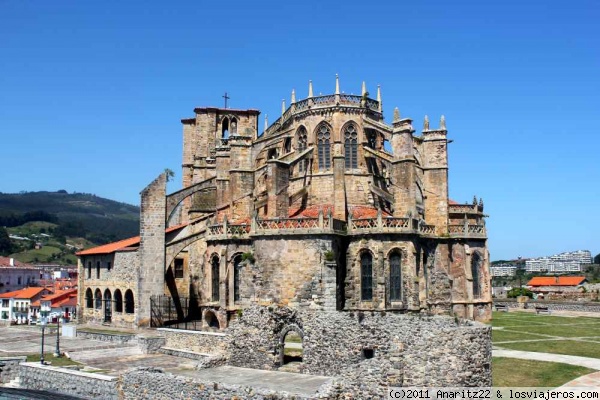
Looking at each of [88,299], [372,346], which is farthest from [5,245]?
[372,346]

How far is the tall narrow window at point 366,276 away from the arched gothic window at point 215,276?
1075 centimetres

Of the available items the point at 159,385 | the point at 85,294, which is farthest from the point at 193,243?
the point at 159,385

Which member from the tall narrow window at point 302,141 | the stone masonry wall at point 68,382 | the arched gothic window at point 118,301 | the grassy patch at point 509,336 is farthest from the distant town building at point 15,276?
the grassy patch at point 509,336

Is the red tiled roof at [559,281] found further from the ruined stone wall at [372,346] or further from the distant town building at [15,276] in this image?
the distant town building at [15,276]

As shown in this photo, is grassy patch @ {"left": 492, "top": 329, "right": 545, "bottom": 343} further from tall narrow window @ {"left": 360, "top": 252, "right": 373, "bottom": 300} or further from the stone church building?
tall narrow window @ {"left": 360, "top": 252, "right": 373, "bottom": 300}

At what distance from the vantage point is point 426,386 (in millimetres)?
18250

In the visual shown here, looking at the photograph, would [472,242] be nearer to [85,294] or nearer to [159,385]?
[159,385]

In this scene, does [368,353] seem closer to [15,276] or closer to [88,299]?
[88,299]

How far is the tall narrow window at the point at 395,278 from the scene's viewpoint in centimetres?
3681

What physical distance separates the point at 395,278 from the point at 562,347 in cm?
1010

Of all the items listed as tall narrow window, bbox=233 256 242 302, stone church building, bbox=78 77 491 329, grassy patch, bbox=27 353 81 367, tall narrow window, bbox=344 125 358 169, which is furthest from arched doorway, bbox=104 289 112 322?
tall narrow window, bbox=344 125 358 169

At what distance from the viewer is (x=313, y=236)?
35.5 m

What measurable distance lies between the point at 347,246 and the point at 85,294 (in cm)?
2717

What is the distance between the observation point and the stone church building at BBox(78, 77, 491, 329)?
36344mm
